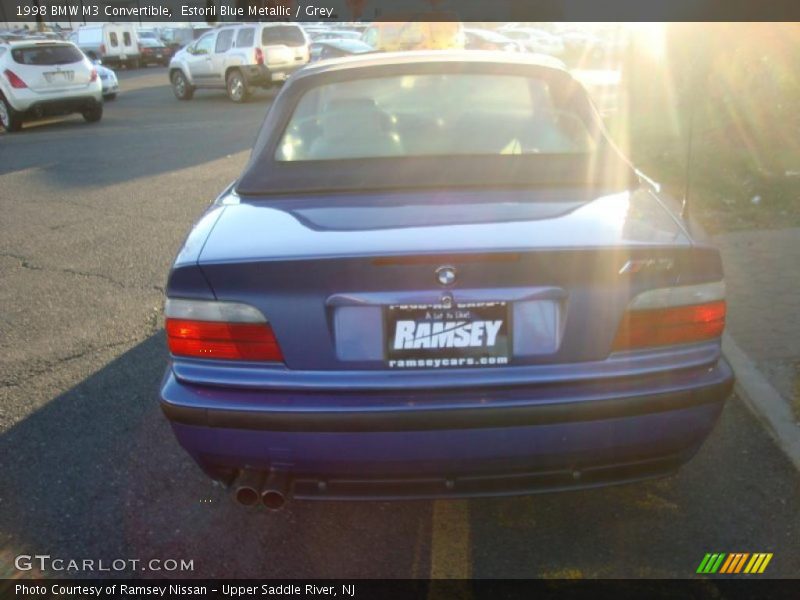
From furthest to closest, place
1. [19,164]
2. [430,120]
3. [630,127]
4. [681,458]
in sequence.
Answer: [630,127]
[19,164]
[430,120]
[681,458]

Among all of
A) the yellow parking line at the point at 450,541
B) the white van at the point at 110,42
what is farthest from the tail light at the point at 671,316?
the white van at the point at 110,42

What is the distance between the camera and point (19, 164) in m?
12.2

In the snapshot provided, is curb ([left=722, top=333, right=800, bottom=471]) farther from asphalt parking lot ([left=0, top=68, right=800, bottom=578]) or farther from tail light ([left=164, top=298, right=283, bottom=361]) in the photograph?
tail light ([left=164, top=298, right=283, bottom=361])

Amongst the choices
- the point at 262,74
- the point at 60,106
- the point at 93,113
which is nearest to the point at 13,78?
the point at 60,106

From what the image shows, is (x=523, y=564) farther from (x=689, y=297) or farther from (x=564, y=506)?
(x=689, y=297)

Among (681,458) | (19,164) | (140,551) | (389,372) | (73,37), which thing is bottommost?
(73,37)

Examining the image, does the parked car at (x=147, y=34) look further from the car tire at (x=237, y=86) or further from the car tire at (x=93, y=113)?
the car tire at (x=93, y=113)

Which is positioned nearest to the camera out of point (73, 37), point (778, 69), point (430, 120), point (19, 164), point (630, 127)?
point (430, 120)

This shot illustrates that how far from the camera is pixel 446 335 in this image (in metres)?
2.47

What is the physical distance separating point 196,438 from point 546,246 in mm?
1289

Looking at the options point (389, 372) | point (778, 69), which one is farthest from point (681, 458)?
point (778, 69)

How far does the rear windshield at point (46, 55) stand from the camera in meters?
15.7

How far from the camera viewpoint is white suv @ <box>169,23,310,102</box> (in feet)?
68.1
